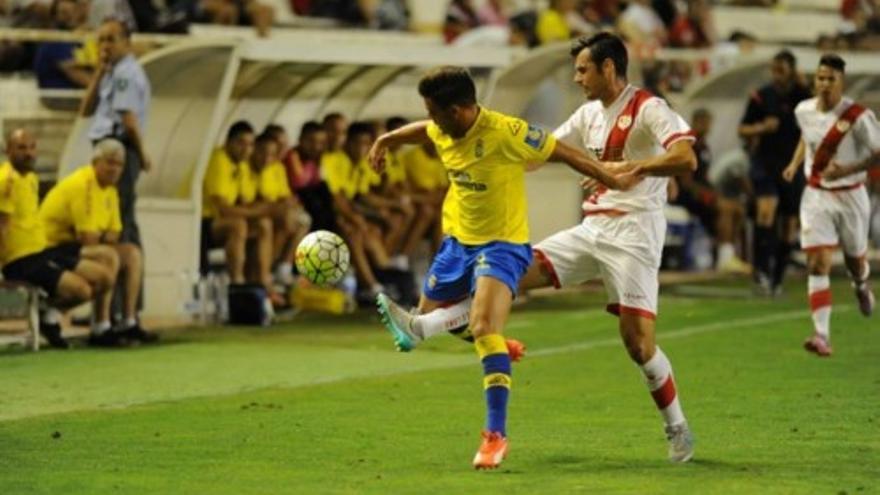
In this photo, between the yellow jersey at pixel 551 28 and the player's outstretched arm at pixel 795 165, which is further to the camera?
the yellow jersey at pixel 551 28

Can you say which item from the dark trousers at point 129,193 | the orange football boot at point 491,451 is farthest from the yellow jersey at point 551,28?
the orange football boot at point 491,451

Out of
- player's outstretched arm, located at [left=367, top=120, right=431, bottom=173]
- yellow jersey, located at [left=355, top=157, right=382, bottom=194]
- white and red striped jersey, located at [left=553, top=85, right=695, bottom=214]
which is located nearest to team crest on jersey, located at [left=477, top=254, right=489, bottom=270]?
player's outstretched arm, located at [left=367, top=120, right=431, bottom=173]

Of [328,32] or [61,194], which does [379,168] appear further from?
[328,32]

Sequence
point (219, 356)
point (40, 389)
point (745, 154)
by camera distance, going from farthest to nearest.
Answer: point (745, 154)
point (219, 356)
point (40, 389)

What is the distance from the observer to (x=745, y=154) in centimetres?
2619

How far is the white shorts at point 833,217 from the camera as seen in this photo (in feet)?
58.0

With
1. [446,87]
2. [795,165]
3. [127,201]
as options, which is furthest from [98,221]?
[446,87]

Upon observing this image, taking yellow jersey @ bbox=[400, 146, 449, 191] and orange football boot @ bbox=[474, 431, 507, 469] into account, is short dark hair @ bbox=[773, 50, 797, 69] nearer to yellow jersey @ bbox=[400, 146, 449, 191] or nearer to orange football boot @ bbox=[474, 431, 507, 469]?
yellow jersey @ bbox=[400, 146, 449, 191]

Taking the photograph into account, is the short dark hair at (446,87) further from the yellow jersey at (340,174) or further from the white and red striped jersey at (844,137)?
the yellow jersey at (340,174)

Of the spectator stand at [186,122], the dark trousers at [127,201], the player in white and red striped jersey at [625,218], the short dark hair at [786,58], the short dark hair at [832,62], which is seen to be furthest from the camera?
the short dark hair at [786,58]

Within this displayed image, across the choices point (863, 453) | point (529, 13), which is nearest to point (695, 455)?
point (863, 453)

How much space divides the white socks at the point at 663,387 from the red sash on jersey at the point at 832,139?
20.2ft

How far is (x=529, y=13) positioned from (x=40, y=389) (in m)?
13.8

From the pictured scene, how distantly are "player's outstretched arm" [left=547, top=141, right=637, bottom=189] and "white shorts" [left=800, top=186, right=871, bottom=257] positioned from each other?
251 inches
